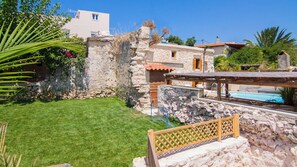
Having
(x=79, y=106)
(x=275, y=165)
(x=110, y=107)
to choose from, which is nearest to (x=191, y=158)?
(x=275, y=165)

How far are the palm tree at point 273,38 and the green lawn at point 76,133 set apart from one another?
108ft

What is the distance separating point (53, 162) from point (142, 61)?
316 inches

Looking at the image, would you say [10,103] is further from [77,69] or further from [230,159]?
[230,159]

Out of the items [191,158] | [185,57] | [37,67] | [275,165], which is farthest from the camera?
[185,57]

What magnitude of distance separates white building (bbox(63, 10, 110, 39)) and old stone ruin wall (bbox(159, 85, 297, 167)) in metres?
24.7

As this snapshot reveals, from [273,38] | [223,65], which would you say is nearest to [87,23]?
[223,65]

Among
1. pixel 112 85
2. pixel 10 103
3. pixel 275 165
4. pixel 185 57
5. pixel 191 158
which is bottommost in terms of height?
pixel 275 165

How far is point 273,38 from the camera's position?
1307 inches

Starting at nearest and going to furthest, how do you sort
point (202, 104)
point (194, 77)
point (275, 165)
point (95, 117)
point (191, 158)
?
point (191, 158) → point (275, 165) → point (202, 104) → point (194, 77) → point (95, 117)

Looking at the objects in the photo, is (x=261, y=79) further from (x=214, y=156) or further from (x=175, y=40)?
(x=175, y=40)

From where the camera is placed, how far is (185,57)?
17766mm

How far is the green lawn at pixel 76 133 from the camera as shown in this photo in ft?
20.1

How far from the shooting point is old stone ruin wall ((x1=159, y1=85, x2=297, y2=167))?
5.76 meters

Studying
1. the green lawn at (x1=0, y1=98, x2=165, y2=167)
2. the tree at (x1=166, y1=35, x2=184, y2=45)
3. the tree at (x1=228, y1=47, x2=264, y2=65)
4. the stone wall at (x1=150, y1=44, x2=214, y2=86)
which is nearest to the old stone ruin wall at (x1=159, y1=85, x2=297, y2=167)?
the green lawn at (x1=0, y1=98, x2=165, y2=167)
